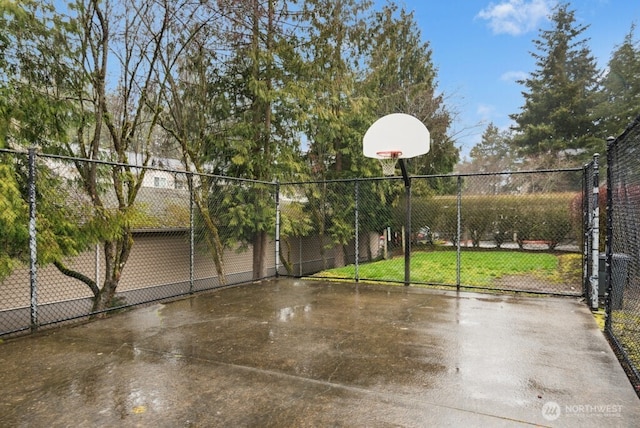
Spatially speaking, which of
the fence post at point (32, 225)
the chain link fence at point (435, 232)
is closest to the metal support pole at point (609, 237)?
the chain link fence at point (435, 232)

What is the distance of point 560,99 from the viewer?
19.1 meters

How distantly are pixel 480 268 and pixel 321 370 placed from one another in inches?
276

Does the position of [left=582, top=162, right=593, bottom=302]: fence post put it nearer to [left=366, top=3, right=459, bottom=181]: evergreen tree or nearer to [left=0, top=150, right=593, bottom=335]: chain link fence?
[left=0, top=150, right=593, bottom=335]: chain link fence

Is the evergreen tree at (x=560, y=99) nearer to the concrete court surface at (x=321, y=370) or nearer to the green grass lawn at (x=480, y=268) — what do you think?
the green grass lawn at (x=480, y=268)

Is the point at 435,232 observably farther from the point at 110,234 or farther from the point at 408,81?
the point at 110,234

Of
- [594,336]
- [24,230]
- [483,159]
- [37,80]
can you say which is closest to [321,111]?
[37,80]

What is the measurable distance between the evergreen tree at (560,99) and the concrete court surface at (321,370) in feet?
53.3

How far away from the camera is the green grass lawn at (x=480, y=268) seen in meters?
7.34

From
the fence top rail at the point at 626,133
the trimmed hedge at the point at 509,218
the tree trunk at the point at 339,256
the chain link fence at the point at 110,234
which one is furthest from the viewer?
the tree trunk at the point at 339,256

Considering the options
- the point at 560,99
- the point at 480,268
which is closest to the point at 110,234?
the point at 480,268

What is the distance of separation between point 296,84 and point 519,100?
60.4 ft

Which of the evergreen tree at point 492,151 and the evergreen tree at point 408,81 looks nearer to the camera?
the evergreen tree at point 408,81

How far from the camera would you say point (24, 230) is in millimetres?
3684

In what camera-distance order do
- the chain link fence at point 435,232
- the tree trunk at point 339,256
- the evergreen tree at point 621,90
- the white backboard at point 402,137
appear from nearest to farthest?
1. the white backboard at point 402,137
2. the chain link fence at point 435,232
3. the tree trunk at point 339,256
4. the evergreen tree at point 621,90
